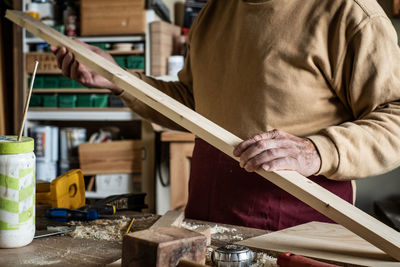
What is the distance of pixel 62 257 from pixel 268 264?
375 mm

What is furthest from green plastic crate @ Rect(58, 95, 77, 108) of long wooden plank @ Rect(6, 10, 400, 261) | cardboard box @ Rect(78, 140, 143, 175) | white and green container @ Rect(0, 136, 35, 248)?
white and green container @ Rect(0, 136, 35, 248)

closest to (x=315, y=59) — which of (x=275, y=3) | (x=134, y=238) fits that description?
(x=275, y=3)

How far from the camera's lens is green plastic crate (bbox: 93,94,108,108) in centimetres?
A: 283

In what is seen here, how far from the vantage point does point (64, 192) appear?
123cm

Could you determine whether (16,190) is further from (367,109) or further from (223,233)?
(367,109)

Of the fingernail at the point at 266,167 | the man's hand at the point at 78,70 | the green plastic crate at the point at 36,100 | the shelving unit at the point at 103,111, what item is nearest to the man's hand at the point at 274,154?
the fingernail at the point at 266,167

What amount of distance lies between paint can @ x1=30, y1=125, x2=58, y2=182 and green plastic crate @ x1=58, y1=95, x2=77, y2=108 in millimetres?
170

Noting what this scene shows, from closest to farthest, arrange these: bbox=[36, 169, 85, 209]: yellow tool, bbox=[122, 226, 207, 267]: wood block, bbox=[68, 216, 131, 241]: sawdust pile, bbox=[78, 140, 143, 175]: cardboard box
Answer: bbox=[122, 226, 207, 267]: wood block → bbox=[68, 216, 131, 241]: sawdust pile → bbox=[36, 169, 85, 209]: yellow tool → bbox=[78, 140, 143, 175]: cardboard box

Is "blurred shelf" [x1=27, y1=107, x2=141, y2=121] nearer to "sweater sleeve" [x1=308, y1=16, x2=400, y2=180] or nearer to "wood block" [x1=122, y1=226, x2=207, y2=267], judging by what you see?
"sweater sleeve" [x1=308, y1=16, x2=400, y2=180]

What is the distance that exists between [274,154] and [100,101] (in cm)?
214

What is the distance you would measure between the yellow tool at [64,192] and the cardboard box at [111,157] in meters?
1.50

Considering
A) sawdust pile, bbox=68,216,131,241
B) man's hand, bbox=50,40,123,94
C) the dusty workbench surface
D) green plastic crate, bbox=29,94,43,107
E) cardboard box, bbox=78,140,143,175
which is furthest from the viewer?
green plastic crate, bbox=29,94,43,107

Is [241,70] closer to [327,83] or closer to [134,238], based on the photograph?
[327,83]

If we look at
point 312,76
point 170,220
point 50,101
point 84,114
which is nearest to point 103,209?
point 170,220
